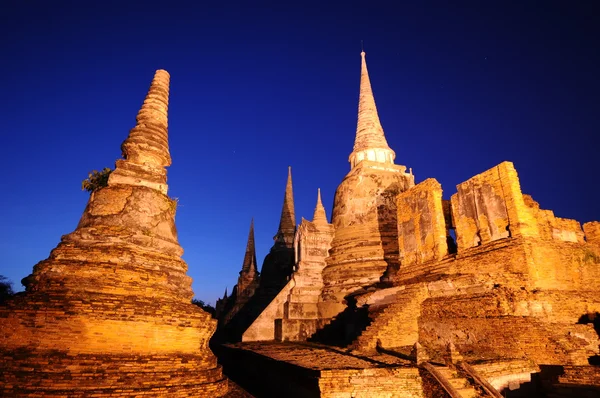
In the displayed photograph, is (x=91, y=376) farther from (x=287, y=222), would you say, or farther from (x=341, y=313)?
(x=287, y=222)

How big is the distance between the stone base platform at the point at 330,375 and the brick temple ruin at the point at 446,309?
0.08 ft

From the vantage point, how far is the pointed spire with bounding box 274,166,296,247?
3169 cm

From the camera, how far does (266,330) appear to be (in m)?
17.2

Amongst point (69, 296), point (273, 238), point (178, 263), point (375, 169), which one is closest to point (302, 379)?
point (178, 263)

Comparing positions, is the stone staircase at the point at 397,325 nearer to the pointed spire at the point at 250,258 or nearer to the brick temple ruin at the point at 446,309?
the brick temple ruin at the point at 446,309

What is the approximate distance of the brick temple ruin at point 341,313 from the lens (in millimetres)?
6648

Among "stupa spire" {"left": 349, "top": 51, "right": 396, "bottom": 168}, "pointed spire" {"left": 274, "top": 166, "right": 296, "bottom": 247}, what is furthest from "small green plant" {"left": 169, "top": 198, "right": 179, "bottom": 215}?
"pointed spire" {"left": 274, "top": 166, "right": 296, "bottom": 247}

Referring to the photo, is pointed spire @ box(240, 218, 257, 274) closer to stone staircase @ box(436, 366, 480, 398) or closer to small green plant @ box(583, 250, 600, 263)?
small green plant @ box(583, 250, 600, 263)

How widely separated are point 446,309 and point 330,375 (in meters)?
5.27

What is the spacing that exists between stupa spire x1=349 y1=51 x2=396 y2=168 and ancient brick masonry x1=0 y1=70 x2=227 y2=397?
675 inches

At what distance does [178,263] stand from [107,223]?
1800 mm

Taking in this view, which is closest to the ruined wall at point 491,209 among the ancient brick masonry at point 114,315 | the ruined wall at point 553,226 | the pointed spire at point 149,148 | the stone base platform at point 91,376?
the ruined wall at point 553,226

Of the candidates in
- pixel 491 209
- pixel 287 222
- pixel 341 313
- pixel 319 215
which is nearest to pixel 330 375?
pixel 491 209

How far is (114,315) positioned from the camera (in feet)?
22.7
